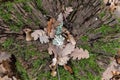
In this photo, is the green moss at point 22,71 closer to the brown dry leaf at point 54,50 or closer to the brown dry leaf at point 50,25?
the brown dry leaf at point 54,50

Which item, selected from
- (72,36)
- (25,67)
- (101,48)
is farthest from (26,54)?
(101,48)

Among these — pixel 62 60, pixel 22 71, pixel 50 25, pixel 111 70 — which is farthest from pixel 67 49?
pixel 111 70

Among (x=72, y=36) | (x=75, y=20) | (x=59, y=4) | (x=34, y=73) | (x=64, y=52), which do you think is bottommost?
(x=34, y=73)

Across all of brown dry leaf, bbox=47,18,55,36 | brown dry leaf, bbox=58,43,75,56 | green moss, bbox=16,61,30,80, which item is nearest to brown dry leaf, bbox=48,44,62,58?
brown dry leaf, bbox=58,43,75,56

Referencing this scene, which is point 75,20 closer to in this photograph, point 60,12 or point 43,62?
point 60,12

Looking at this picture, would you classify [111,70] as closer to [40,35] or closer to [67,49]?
[67,49]

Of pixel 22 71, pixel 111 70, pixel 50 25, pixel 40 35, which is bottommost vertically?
pixel 111 70
